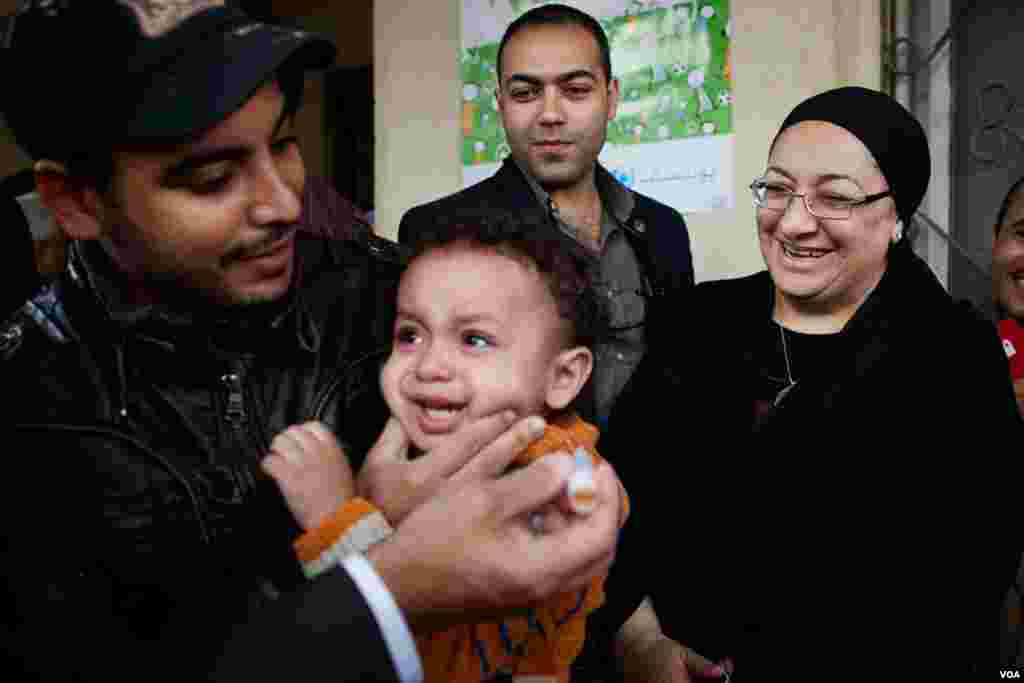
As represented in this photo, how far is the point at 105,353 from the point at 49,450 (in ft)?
0.48

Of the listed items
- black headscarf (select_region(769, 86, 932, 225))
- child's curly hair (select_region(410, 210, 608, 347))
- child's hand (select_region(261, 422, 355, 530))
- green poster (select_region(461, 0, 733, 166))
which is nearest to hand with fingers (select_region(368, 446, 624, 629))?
child's hand (select_region(261, 422, 355, 530))

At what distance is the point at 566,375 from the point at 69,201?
2.75 feet

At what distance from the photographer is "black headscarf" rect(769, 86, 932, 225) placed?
2.18 meters

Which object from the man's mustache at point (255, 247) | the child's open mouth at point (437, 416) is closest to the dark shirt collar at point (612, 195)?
the child's open mouth at point (437, 416)

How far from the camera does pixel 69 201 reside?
1216 mm

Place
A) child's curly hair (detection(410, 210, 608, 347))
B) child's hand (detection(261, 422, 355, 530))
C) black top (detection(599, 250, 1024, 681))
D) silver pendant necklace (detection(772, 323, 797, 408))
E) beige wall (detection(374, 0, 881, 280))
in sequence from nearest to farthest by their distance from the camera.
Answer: child's hand (detection(261, 422, 355, 530))
child's curly hair (detection(410, 210, 608, 347))
black top (detection(599, 250, 1024, 681))
silver pendant necklace (detection(772, 323, 797, 408))
beige wall (detection(374, 0, 881, 280))

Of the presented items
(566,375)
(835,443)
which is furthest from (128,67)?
(835,443)

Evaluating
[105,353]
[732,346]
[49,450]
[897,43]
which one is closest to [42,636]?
[49,450]

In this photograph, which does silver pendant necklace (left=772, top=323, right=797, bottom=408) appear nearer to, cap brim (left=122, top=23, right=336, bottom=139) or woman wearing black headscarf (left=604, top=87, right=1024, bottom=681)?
woman wearing black headscarf (left=604, top=87, right=1024, bottom=681)

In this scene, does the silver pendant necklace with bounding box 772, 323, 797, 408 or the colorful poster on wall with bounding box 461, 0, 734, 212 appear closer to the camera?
the silver pendant necklace with bounding box 772, 323, 797, 408

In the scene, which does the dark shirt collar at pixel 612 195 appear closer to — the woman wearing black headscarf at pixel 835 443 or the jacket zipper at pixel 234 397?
the woman wearing black headscarf at pixel 835 443

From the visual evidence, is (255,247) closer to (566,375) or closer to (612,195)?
(566,375)

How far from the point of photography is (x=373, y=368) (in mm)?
1476

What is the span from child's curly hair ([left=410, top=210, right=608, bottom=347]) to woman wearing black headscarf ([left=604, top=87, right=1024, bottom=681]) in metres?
0.62
